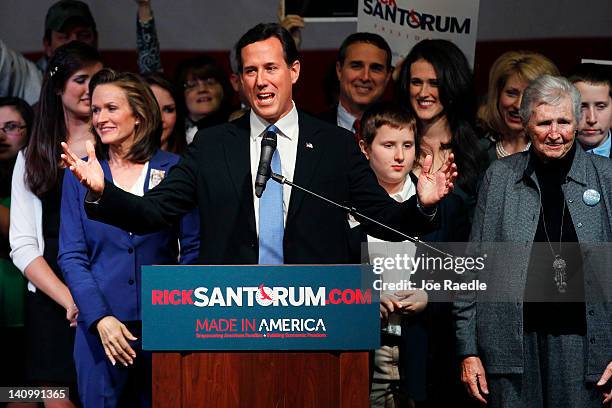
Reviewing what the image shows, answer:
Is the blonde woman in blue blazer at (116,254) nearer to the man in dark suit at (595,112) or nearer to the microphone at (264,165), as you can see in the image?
the microphone at (264,165)

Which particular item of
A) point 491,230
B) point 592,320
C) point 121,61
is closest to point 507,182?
point 491,230

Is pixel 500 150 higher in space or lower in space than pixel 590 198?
higher

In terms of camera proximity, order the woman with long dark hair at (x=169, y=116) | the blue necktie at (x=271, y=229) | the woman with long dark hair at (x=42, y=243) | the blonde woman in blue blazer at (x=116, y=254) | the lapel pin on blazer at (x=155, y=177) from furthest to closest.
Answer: the woman with long dark hair at (x=169, y=116)
the woman with long dark hair at (x=42, y=243)
the lapel pin on blazer at (x=155, y=177)
the blonde woman in blue blazer at (x=116, y=254)
the blue necktie at (x=271, y=229)

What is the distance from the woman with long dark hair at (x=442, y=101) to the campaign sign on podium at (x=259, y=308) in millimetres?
1455

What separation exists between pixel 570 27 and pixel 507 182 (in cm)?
223

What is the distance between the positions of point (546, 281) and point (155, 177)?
152 centimetres

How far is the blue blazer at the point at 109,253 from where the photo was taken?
4133 mm

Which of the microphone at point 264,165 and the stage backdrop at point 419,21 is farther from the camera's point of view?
the stage backdrop at point 419,21

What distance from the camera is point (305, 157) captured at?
385 cm

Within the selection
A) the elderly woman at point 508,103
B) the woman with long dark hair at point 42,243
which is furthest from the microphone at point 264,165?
the elderly woman at point 508,103

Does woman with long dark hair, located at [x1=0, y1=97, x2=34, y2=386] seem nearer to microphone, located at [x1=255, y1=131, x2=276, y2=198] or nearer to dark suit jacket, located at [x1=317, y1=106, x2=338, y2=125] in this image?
Answer: dark suit jacket, located at [x1=317, y1=106, x2=338, y2=125]

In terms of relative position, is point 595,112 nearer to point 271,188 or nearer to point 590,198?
point 590,198

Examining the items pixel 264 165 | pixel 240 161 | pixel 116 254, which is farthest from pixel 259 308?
pixel 116 254

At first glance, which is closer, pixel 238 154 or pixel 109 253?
pixel 238 154
